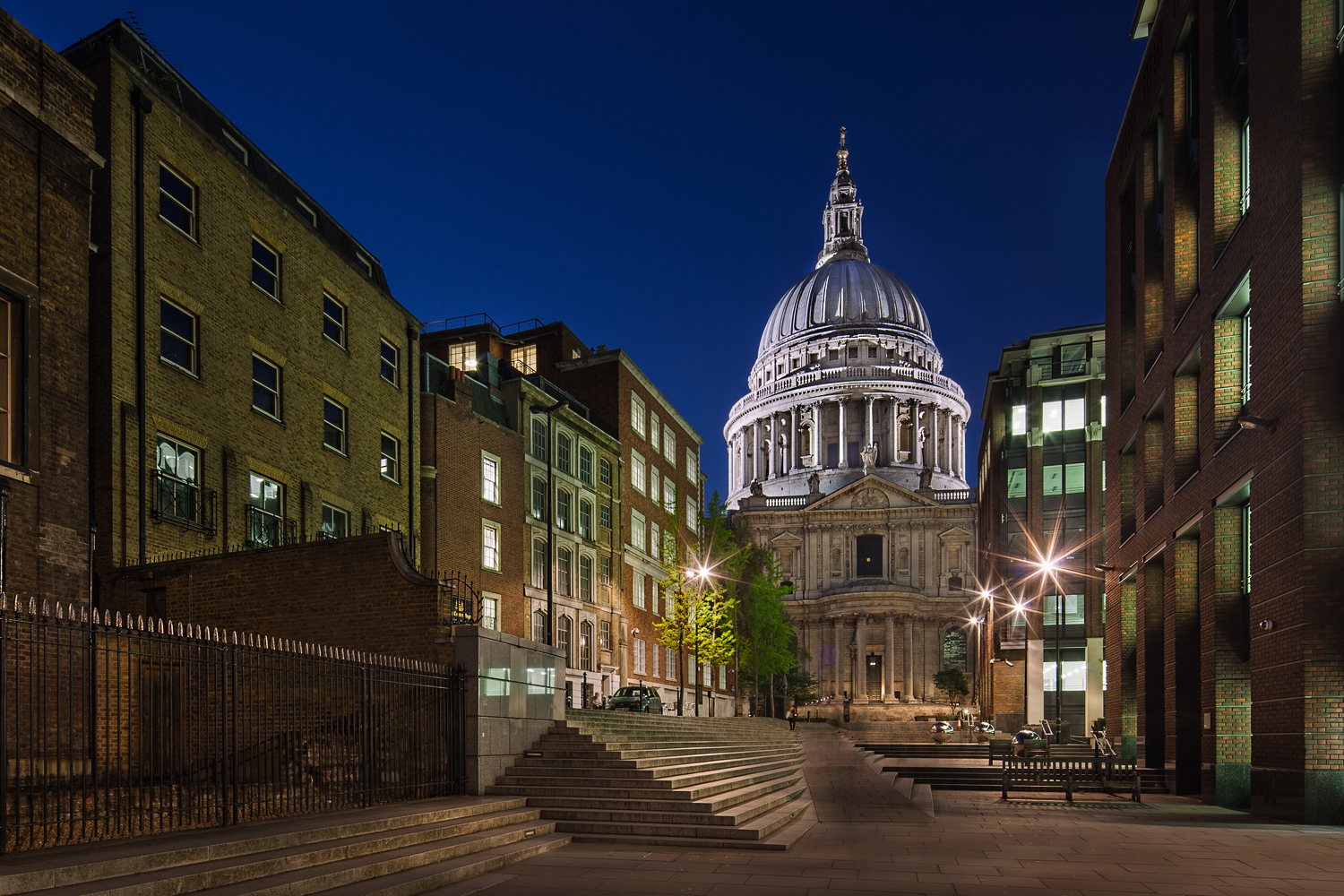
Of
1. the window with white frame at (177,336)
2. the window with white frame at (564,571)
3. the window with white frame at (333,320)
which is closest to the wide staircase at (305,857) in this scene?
the window with white frame at (177,336)

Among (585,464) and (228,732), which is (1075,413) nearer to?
(585,464)

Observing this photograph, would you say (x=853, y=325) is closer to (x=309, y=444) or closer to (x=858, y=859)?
(x=309, y=444)

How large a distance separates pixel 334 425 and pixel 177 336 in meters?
6.32

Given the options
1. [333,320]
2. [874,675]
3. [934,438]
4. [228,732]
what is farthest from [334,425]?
[934,438]

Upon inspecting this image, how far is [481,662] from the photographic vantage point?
18094 mm

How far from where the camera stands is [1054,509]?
54.3 m

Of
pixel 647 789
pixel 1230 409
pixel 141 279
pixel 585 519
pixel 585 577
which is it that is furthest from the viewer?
pixel 585 519

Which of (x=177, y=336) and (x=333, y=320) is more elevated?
(x=333, y=320)

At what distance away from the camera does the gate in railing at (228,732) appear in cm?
1223

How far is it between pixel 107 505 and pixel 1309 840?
2097 centimetres

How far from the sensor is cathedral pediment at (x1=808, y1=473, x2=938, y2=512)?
103m

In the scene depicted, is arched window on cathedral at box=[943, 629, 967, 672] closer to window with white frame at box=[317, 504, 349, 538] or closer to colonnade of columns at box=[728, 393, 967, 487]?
colonnade of columns at box=[728, 393, 967, 487]

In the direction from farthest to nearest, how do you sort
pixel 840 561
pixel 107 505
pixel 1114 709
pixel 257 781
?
pixel 840 561 < pixel 1114 709 < pixel 107 505 < pixel 257 781

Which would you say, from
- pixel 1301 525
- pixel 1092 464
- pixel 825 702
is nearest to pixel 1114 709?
pixel 1301 525
